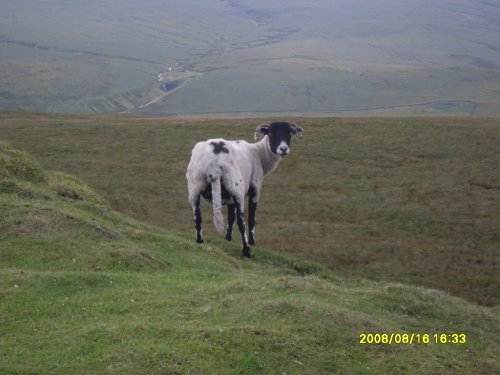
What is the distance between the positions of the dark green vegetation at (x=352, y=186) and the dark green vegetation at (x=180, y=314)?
7.19 meters

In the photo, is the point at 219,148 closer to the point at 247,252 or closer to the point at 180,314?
the point at 247,252

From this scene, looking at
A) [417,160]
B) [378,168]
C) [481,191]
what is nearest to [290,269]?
[481,191]

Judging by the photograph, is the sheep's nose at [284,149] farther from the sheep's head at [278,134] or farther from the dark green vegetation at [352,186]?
the dark green vegetation at [352,186]

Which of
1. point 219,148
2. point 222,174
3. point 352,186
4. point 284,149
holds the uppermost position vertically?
point 219,148

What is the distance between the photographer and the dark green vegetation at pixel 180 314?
9812 millimetres

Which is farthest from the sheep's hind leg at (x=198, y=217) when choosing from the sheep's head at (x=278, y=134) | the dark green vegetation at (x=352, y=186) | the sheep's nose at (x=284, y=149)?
the sheep's head at (x=278, y=134)

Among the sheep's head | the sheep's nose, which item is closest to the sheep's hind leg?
the sheep's nose

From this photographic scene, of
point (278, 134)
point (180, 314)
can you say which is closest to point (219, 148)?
point (278, 134)

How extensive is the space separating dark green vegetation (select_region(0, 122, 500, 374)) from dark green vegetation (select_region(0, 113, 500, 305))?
23.6 feet

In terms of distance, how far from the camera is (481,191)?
3666 cm
